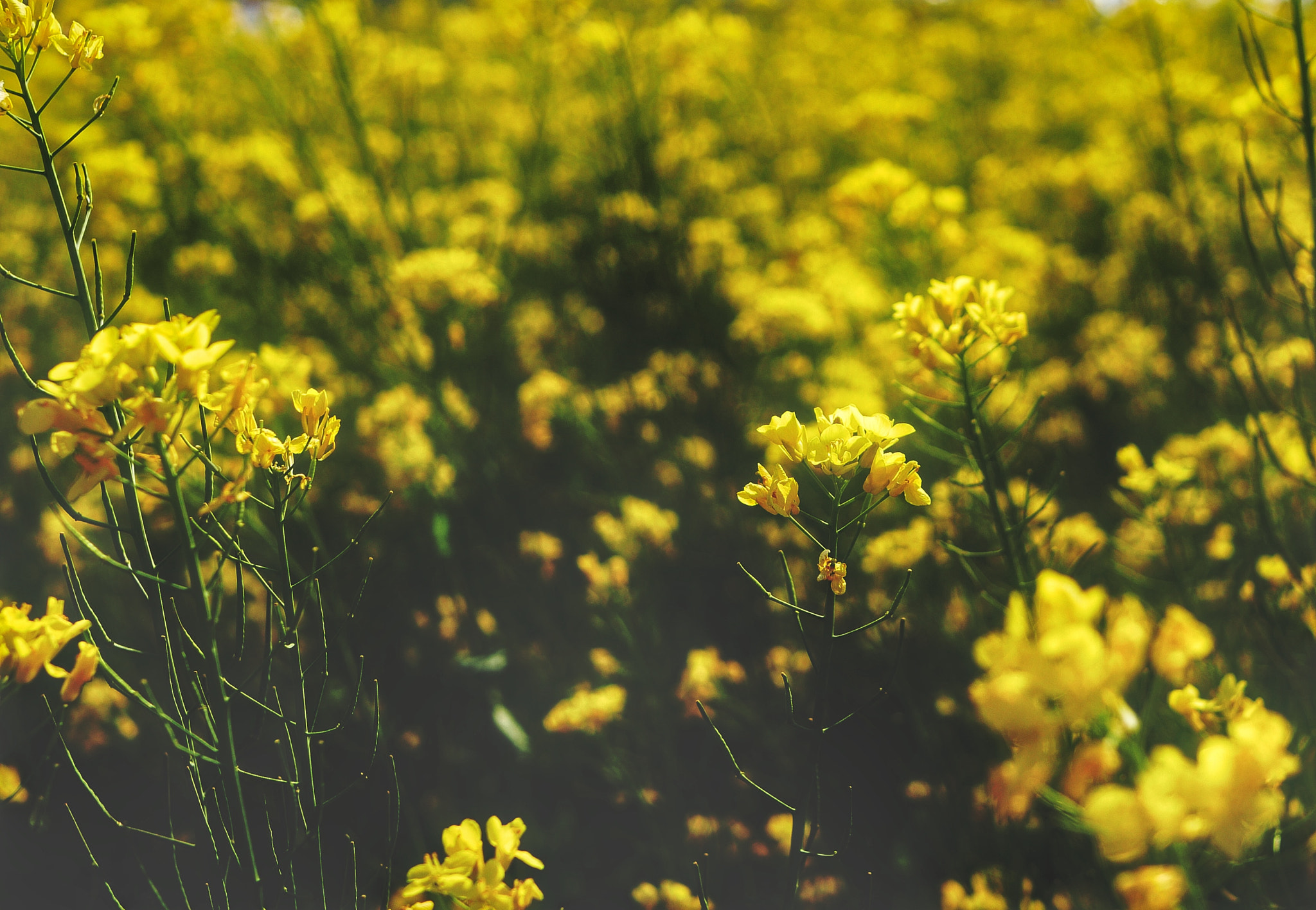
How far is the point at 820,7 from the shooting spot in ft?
15.8

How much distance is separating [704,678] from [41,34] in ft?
4.44

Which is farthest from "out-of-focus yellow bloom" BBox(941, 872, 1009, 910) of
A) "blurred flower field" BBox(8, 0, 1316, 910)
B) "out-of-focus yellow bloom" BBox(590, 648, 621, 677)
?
"out-of-focus yellow bloom" BBox(590, 648, 621, 677)

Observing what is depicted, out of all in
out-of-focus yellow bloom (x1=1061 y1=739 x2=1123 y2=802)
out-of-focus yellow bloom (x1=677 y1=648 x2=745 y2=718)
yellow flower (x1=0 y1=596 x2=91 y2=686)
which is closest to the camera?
out-of-focus yellow bloom (x1=1061 y1=739 x2=1123 y2=802)

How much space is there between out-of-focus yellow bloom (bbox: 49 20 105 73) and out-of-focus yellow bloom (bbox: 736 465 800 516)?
0.85m

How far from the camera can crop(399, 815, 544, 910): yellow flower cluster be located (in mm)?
759

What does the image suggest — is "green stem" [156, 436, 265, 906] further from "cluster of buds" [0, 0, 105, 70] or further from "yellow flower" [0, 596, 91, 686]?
"cluster of buds" [0, 0, 105, 70]

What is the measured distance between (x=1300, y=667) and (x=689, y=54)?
97.8 inches

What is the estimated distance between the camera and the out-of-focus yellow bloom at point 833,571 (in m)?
0.72

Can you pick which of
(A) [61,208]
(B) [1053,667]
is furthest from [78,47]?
(B) [1053,667]

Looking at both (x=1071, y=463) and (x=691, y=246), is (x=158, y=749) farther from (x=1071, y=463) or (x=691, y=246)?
(x=1071, y=463)

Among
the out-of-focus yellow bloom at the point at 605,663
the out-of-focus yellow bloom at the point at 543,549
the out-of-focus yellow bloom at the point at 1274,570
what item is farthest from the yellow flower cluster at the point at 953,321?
the out-of-focus yellow bloom at the point at 543,549

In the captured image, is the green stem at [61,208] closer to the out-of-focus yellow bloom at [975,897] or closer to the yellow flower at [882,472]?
the yellow flower at [882,472]

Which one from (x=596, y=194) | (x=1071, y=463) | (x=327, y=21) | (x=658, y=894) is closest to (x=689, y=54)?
(x=596, y=194)

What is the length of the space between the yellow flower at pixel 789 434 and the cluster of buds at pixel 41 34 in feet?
2.64
